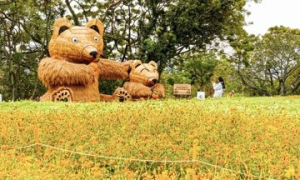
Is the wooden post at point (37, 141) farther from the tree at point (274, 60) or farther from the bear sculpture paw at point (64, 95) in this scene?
the tree at point (274, 60)

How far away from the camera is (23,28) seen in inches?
878

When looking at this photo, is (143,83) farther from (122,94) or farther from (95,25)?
(95,25)

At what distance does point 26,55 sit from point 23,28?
157cm

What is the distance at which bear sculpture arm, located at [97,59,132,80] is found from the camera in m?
14.5

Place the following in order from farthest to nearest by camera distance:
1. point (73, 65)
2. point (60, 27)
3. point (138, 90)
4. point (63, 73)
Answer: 1. point (138, 90)
2. point (60, 27)
3. point (73, 65)
4. point (63, 73)

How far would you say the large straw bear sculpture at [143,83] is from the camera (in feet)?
48.9

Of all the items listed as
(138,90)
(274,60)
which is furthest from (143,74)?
(274,60)

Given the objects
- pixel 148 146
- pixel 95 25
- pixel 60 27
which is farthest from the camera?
pixel 95 25

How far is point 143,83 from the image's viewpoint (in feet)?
49.8

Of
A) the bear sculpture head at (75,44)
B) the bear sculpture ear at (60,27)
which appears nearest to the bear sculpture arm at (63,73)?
the bear sculpture head at (75,44)

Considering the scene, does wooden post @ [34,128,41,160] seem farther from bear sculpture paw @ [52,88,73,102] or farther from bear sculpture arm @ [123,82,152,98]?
bear sculpture arm @ [123,82,152,98]

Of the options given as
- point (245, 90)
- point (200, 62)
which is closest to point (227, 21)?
point (200, 62)

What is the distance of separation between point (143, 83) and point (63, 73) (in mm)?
3062

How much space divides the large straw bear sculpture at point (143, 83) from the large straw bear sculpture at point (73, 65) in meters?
1.10
